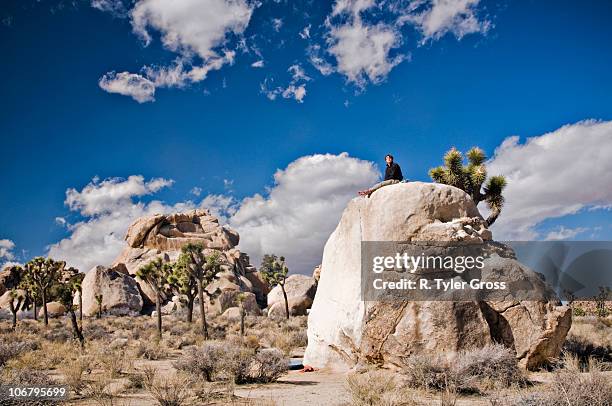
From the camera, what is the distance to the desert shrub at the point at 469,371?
8242 millimetres

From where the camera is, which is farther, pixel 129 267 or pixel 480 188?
pixel 129 267

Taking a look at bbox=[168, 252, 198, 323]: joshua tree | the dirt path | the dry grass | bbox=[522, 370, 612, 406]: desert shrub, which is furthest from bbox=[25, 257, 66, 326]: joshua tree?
bbox=[522, 370, 612, 406]: desert shrub

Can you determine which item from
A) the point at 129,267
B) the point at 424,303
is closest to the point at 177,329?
the point at 424,303

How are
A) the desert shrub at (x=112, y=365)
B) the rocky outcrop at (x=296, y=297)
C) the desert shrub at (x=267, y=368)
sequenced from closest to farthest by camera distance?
the desert shrub at (x=267, y=368) < the desert shrub at (x=112, y=365) < the rocky outcrop at (x=296, y=297)

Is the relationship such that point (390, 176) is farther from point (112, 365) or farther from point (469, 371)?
point (112, 365)

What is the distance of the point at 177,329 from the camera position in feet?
94.1

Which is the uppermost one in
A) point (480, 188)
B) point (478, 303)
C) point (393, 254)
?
point (480, 188)

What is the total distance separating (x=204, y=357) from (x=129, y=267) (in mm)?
57909

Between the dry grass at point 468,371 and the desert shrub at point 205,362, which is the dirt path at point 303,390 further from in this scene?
the dry grass at point 468,371

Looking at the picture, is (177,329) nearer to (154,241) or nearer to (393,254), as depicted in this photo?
(393,254)

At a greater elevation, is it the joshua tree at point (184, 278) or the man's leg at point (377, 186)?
the man's leg at point (377, 186)

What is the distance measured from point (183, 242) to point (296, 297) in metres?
30.7

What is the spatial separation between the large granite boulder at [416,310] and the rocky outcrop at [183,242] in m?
45.1

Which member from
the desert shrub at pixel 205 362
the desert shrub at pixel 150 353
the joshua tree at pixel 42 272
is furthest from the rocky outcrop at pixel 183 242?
the desert shrub at pixel 205 362
